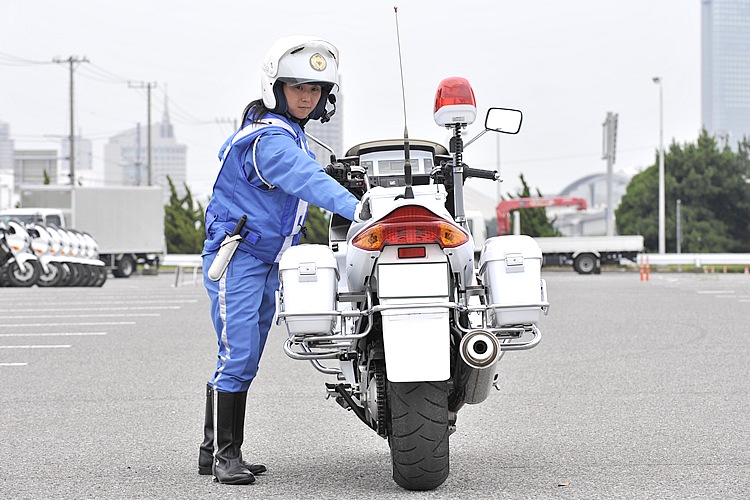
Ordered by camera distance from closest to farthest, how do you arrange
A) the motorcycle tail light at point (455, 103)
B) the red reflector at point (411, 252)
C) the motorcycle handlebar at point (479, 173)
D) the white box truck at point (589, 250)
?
1. the red reflector at point (411, 252)
2. the motorcycle tail light at point (455, 103)
3. the motorcycle handlebar at point (479, 173)
4. the white box truck at point (589, 250)

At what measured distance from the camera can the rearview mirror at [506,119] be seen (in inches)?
235

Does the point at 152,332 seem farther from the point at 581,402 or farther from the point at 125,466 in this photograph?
the point at 125,466

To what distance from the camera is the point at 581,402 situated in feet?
26.2

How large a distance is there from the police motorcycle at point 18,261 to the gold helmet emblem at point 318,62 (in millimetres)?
23754

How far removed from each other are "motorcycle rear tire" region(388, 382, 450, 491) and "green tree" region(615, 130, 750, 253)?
206 feet

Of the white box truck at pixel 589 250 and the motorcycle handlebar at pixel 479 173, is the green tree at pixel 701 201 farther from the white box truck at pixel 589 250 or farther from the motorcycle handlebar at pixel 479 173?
the motorcycle handlebar at pixel 479 173

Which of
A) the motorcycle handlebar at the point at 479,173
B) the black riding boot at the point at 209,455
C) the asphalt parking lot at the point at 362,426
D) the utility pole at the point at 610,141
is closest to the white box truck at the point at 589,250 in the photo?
the utility pole at the point at 610,141

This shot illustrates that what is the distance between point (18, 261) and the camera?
27891 mm

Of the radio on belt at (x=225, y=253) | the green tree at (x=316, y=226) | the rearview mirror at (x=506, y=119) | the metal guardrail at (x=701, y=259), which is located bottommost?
the metal guardrail at (x=701, y=259)

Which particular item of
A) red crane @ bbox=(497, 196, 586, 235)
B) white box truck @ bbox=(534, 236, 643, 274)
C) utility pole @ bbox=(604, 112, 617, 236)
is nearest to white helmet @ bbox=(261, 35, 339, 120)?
white box truck @ bbox=(534, 236, 643, 274)

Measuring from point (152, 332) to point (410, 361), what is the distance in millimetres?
10140

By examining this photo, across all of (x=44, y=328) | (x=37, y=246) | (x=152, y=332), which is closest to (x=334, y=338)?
(x=152, y=332)

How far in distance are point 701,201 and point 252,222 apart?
66.2 metres

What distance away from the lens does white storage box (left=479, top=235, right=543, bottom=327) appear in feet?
16.4
